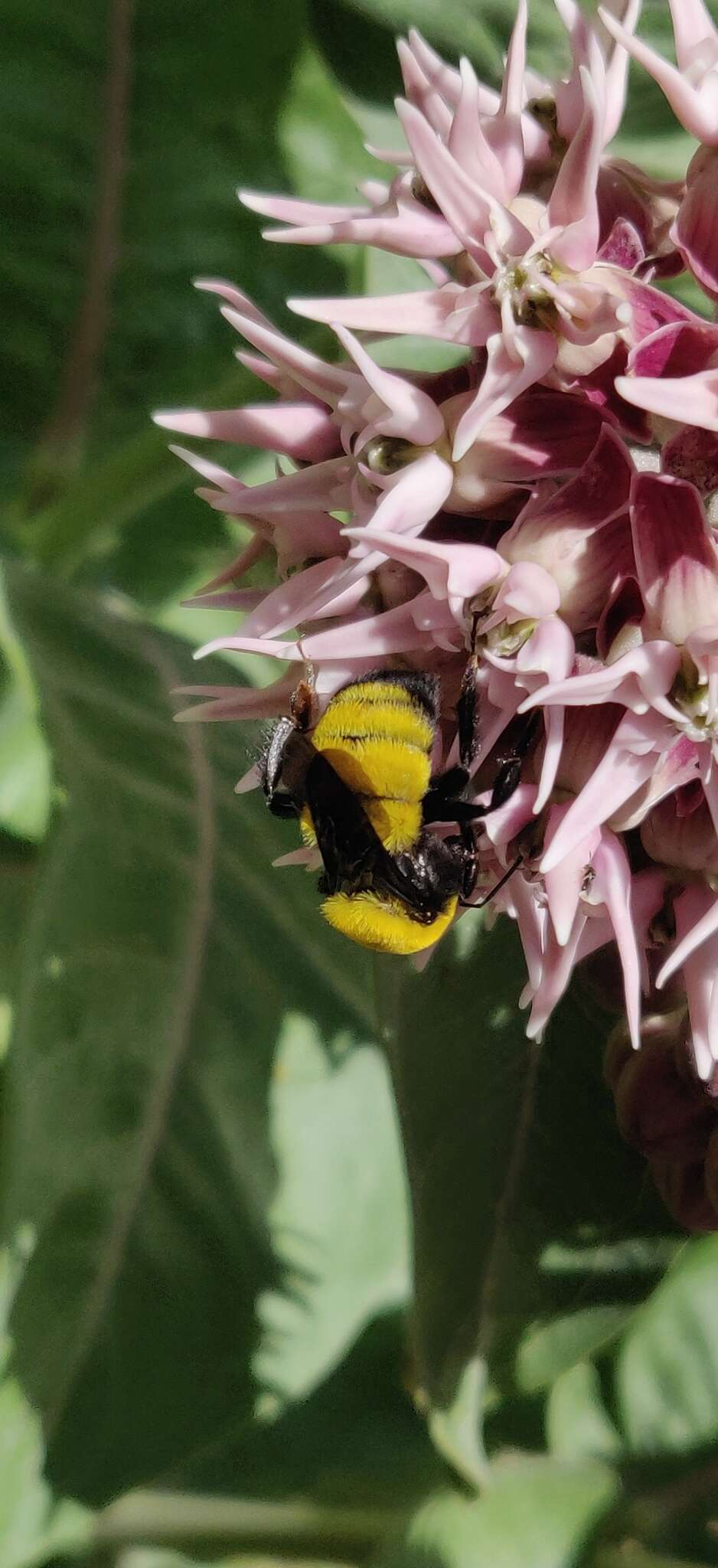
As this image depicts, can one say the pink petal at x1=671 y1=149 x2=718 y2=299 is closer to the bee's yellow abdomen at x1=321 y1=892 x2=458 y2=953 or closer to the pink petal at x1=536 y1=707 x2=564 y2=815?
the pink petal at x1=536 y1=707 x2=564 y2=815

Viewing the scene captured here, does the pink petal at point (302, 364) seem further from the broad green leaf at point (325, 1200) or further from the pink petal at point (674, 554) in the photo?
the broad green leaf at point (325, 1200)

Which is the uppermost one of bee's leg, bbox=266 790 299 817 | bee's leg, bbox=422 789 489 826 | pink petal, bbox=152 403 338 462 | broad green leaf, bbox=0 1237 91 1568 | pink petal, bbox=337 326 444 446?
pink petal, bbox=337 326 444 446

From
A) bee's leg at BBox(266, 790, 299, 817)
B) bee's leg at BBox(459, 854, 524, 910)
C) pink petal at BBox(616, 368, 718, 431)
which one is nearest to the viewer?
pink petal at BBox(616, 368, 718, 431)

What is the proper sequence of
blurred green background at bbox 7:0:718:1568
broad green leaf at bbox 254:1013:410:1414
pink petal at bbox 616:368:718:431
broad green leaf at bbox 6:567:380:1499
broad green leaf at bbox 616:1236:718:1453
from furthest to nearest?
broad green leaf at bbox 616:1236:718:1453
broad green leaf at bbox 254:1013:410:1414
broad green leaf at bbox 6:567:380:1499
blurred green background at bbox 7:0:718:1568
pink petal at bbox 616:368:718:431

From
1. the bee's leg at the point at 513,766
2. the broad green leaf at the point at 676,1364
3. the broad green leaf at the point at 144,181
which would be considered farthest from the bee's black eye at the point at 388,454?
the broad green leaf at the point at 676,1364

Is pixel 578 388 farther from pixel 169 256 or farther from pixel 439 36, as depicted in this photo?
pixel 169 256

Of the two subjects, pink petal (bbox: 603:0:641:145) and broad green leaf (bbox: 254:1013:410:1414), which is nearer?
pink petal (bbox: 603:0:641:145)

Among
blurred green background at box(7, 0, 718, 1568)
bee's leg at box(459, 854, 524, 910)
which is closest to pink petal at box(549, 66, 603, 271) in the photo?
bee's leg at box(459, 854, 524, 910)

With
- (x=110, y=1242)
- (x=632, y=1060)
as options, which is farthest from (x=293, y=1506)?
(x=632, y=1060)
